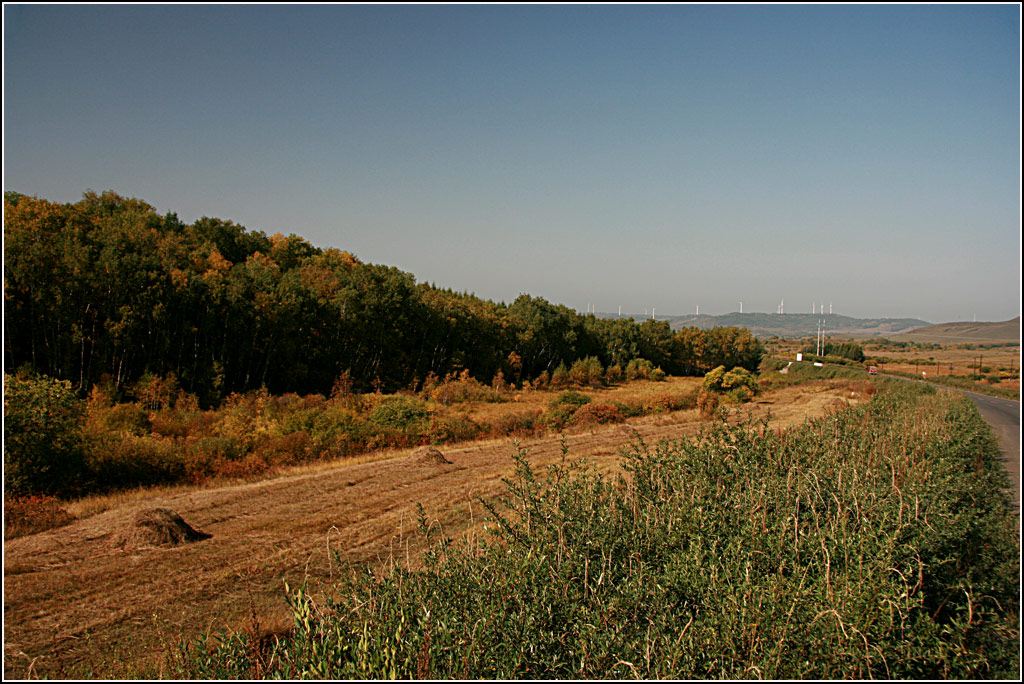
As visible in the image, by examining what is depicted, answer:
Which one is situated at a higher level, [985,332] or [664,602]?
[985,332]

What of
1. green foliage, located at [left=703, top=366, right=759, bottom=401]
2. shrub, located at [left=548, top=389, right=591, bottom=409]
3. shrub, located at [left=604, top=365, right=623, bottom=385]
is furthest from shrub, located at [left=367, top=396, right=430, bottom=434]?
green foliage, located at [left=703, top=366, right=759, bottom=401]

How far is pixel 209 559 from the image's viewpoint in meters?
9.90

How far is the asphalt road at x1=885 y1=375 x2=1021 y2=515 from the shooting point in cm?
998

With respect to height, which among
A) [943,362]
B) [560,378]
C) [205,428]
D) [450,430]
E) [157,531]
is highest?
[943,362]

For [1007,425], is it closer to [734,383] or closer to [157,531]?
[734,383]

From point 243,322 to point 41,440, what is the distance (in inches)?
621

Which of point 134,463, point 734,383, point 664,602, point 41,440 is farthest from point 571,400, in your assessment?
point 664,602

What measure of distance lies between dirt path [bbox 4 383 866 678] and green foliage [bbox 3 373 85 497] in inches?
93.2

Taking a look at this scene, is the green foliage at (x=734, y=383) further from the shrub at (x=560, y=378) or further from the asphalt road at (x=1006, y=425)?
the shrub at (x=560, y=378)

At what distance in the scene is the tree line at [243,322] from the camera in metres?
21.3

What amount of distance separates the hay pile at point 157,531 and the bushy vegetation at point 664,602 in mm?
7567

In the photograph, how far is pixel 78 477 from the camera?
13.9 meters

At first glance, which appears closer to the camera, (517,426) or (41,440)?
(41,440)

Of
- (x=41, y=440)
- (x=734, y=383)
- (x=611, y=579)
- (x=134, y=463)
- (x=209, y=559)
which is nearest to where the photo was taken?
(x=611, y=579)
